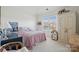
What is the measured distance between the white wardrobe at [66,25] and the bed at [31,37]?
0.89 ft

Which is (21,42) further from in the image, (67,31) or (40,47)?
(67,31)

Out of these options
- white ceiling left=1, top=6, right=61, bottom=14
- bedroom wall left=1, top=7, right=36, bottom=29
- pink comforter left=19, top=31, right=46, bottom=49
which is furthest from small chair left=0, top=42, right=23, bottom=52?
white ceiling left=1, top=6, right=61, bottom=14

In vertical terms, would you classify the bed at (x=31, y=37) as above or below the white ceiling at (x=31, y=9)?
below

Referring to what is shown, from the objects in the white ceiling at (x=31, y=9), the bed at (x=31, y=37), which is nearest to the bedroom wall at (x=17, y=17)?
the white ceiling at (x=31, y=9)

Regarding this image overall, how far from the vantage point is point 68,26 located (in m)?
1.76

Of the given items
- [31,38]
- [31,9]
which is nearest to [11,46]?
[31,38]

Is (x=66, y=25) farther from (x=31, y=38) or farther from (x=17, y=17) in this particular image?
(x=17, y=17)

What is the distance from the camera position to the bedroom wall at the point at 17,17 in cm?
175

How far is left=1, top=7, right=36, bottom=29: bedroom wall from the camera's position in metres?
1.75

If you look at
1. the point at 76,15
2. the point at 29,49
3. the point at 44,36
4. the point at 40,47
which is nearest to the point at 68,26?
the point at 76,15

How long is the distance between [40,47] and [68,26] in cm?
51

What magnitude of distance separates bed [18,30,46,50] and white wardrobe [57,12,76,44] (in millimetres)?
270

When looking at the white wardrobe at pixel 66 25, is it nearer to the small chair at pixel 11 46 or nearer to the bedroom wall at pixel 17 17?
the bedroom wall at pixel 17 17

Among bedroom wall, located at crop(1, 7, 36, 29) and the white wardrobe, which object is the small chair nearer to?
bedroom wall, located at crop(1, 7, 36, 29)
